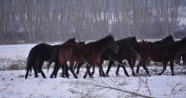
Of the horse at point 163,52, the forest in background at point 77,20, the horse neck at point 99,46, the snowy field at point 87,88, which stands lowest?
the snowy field at point 87,88

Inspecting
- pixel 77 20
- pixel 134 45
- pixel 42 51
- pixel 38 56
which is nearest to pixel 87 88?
pixel 38 56

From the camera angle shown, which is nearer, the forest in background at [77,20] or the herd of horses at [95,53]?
the herd of horses at [95,53]

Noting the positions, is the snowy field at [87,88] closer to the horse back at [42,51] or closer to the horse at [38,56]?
the horse at [38,56]

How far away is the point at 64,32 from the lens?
53.2 meters

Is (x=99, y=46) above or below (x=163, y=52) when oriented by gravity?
above

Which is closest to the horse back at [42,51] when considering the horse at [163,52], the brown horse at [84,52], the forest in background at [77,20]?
the brown horse at [84,52]

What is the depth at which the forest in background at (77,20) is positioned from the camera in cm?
4991

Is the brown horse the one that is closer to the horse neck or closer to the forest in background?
the horse neck

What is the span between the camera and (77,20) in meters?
51.9

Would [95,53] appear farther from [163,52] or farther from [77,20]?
[77,20]

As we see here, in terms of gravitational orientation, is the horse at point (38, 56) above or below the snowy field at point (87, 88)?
above

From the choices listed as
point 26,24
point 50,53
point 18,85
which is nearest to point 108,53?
point 50,53

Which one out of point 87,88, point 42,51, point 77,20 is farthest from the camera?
point 77,20

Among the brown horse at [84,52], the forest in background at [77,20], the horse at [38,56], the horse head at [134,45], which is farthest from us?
the forest in background at [77,20]
